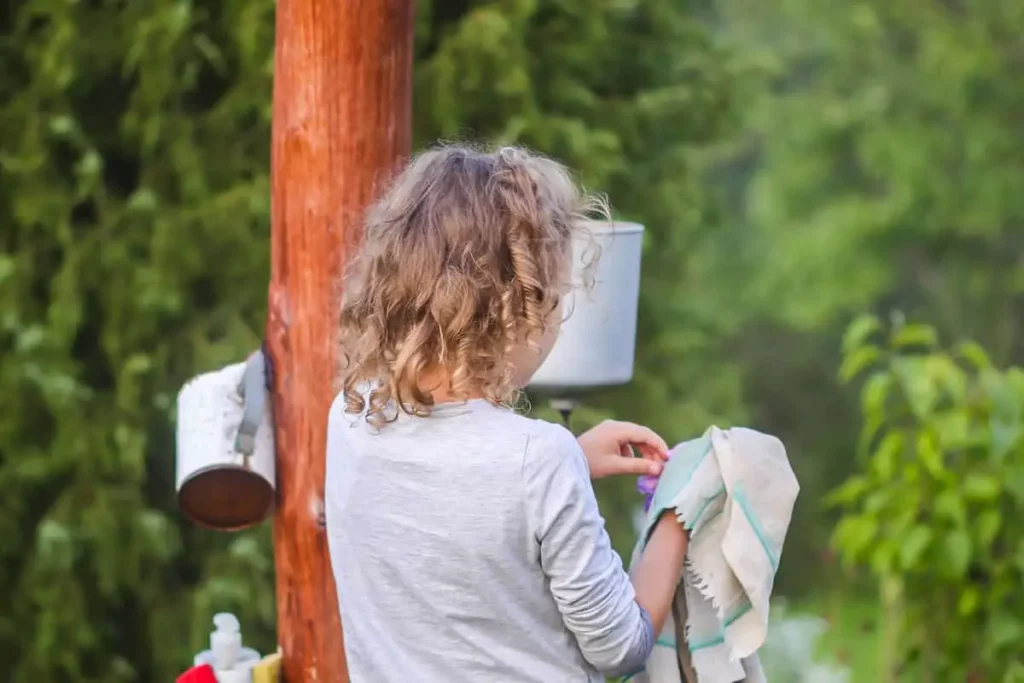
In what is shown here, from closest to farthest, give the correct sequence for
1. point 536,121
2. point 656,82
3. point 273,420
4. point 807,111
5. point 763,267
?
point 273,420 → point 536,121 → point 656,82 → point 807,111 → point 763,267

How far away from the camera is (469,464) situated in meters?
1.17

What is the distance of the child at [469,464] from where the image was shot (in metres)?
1.17

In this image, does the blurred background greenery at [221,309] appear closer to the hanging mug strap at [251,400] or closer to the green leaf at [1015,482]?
the green leaf at [1015,482]

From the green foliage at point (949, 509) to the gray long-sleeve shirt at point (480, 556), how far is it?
1423 mm

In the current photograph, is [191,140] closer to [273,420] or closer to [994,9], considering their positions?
[273,420]

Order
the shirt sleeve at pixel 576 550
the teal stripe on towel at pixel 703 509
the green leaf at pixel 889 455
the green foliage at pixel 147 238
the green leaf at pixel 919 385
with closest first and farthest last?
the shirt sleeve at pixel 576 550
the teal stripe on towel at pixel 703 509
the green leaf at pixel 919 385
the green leaf at pixel 889 455
the green foliage at pixel 147 238

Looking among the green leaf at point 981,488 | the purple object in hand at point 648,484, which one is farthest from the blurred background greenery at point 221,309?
the purple object in hand at point 648,484

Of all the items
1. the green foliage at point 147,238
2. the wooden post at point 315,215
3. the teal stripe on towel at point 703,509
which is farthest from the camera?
the green foliage at point 147,238

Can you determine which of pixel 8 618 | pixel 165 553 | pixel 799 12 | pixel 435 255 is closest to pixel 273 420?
pixel 435 255

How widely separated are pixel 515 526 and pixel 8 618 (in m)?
2.22

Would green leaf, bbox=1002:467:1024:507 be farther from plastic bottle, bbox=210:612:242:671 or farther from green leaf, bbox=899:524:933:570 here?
plastic bottle, bbox=210:612:242:671

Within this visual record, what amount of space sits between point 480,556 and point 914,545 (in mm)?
1667

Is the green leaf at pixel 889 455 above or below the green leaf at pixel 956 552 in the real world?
above

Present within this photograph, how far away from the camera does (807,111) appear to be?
241 inches
